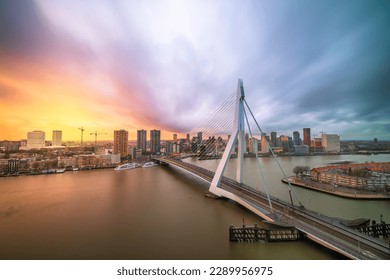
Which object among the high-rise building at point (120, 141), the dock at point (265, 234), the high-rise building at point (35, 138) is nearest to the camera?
the dock at point (265, 234)

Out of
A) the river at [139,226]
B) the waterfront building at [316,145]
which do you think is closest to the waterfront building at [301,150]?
the waterfront building at [316,145]

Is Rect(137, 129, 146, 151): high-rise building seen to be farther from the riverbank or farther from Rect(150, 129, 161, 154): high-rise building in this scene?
the riverbank

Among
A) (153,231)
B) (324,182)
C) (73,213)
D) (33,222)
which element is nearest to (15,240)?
(33,222)

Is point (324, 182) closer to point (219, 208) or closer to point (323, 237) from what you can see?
point (219, 208)

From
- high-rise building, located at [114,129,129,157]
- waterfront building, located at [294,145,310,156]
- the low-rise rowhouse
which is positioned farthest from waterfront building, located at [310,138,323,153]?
high-rise building, located at [114,129,129,157]

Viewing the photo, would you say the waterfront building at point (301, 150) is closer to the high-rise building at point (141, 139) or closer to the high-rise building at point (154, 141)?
the high-rise building at point (154, 141)

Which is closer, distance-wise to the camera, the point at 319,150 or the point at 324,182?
the point at 324,182

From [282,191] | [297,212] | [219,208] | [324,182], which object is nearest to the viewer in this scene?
[297,212]

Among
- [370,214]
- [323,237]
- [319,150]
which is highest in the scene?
[319,150]
